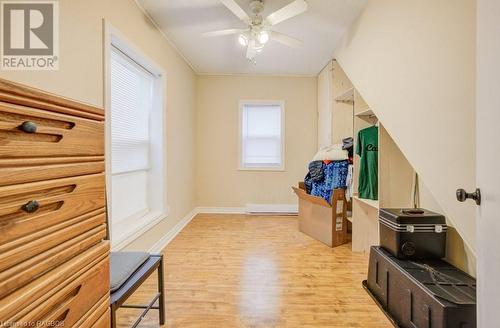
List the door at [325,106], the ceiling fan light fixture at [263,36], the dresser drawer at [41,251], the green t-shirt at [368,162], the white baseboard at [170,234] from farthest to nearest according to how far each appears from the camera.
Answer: the door at [325,106]
the white baseboard at [170,234]
the green t-shirt at [368,162]
the ceiling fan light fixture at [263,36]
the dresser drawer at [41,251]

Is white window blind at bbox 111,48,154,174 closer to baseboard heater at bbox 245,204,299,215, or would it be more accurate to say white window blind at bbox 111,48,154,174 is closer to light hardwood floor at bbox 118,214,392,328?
light hardwood floor at bbox 118,214,392,328

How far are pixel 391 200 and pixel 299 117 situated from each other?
8.98 feet

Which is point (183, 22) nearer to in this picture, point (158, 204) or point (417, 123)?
point (158, 204)

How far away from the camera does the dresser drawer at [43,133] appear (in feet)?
1.98

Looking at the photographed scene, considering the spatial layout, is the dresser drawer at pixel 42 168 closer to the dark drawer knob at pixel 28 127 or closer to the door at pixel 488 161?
the dark drawer knob at pixel 28 127

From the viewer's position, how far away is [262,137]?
15.9 ft

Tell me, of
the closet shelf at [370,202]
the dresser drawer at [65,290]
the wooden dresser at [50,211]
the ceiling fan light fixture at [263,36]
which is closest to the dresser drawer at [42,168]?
the wooden dresser at [50,211]

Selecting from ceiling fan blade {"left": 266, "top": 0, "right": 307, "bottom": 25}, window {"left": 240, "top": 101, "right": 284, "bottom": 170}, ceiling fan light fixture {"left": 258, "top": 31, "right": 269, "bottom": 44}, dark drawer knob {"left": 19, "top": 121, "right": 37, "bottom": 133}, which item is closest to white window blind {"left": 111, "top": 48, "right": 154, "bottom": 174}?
ceiling fan light fixture {"left": 258, "top": 31, "right": 269, "bottom": 44}

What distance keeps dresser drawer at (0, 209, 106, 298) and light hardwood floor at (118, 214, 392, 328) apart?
113 cm

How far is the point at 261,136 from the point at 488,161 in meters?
4.01

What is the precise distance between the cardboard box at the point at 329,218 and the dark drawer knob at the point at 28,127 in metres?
2.85

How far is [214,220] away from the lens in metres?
4.30

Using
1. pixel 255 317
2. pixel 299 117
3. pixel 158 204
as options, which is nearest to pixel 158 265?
pixel 255 317

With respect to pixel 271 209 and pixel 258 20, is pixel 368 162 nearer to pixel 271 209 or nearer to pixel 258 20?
pixel 258 20
